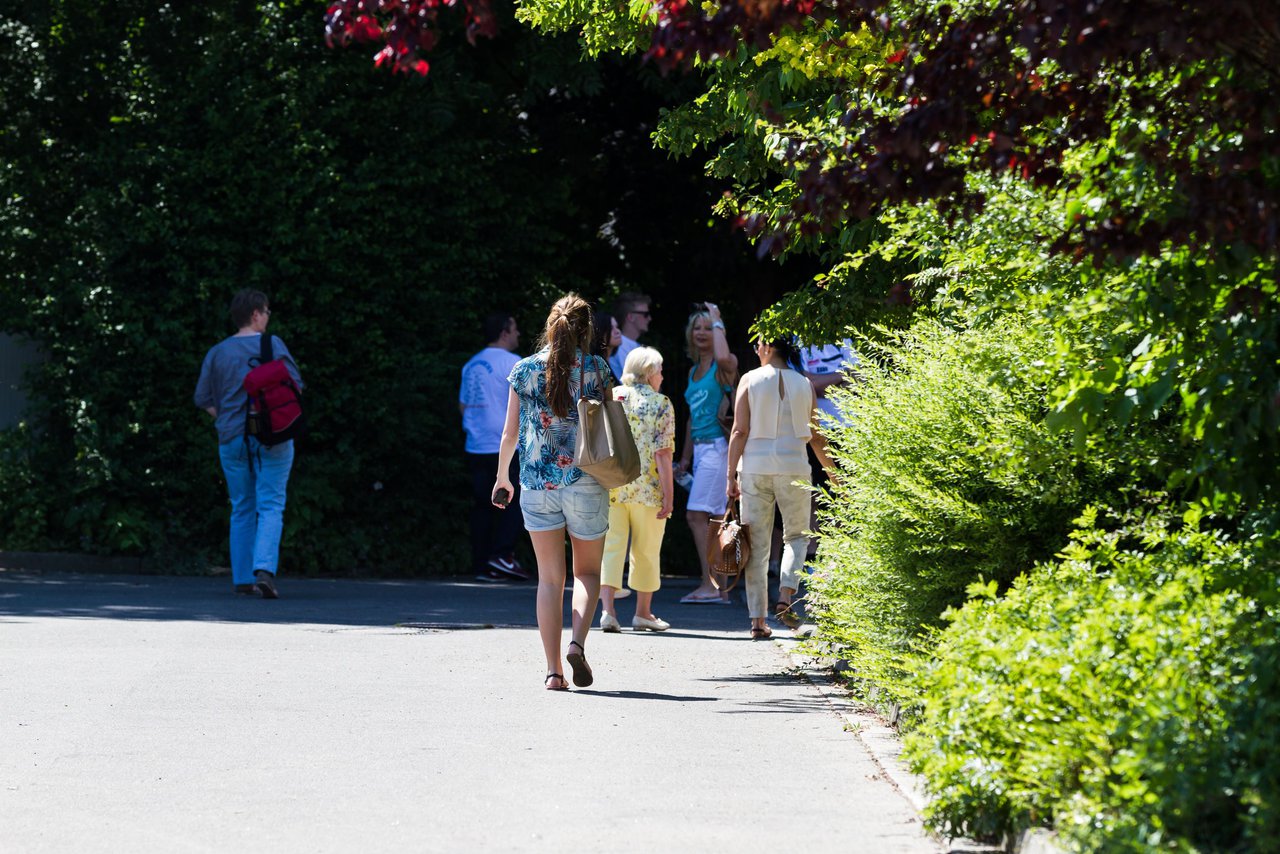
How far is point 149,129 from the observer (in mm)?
16812

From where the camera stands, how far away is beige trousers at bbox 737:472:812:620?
11.5 metres

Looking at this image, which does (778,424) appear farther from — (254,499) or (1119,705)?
(1119,705)

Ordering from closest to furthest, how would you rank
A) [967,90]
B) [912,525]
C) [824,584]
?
[967,90] → [912,525] → [824,584]

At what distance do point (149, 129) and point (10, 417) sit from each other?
3.02 metres

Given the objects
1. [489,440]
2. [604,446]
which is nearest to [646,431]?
[604,446]

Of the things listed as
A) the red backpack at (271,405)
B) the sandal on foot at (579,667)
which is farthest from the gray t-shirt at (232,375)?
the sandal on foot at (579,667)

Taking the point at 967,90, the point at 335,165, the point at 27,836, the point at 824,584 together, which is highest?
the point at 335,165

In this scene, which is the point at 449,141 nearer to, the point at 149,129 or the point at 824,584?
the point at 149,129

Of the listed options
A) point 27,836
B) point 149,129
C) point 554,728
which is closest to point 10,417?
point 149,129

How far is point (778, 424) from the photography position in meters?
11.5

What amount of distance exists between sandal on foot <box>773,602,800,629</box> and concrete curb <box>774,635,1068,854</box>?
0.81m

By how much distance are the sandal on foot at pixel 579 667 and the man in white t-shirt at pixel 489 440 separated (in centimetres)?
671

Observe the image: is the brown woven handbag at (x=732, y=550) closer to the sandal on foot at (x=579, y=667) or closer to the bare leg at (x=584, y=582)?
the bare leg at (x=584, y=582)

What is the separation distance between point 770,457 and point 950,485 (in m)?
4.14
